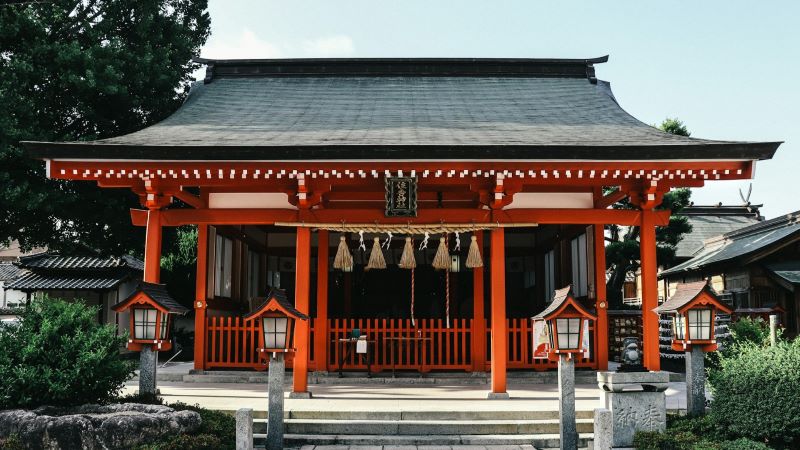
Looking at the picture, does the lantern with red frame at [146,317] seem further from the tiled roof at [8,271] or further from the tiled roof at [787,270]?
the tiled roof at [8,271]

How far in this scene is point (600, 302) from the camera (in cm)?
1212

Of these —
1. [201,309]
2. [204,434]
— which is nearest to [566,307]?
[204,434]

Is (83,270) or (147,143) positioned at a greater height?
(147,143)

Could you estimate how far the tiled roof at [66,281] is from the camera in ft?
67.4

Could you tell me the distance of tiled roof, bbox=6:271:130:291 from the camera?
809 inches

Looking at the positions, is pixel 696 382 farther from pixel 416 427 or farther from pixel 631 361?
pixel 416 427

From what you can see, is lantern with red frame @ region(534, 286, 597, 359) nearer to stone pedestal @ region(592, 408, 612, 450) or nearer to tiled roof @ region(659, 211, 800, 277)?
stone pedestal @ region(592, 408, 612, 450)

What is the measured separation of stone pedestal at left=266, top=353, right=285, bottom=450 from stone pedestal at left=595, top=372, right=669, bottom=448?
3.89 m

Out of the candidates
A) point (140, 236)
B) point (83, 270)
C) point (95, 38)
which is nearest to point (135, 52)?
point (95, 38)

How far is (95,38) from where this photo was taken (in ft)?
49.6

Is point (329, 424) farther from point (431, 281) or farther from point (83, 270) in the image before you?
point (83, 270)

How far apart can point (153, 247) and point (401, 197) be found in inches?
162

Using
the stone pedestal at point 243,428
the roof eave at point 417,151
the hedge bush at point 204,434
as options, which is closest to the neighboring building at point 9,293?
the roof eave at point 417,151

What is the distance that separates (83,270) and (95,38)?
Result: 29.1ft
